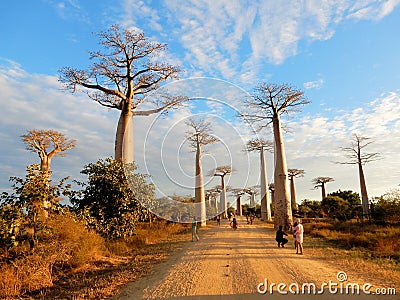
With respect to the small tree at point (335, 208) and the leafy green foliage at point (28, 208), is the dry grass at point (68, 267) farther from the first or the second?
the small tree at point (335, 208)

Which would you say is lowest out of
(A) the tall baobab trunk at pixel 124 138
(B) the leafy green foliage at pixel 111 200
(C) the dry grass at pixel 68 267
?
(C) the dry grass at pixel 68 267

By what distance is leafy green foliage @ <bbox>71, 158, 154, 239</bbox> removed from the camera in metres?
11.5

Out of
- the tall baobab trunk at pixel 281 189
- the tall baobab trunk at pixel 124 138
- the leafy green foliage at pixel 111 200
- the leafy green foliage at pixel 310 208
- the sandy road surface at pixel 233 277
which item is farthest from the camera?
the leafy green foliage at pixel 310 208

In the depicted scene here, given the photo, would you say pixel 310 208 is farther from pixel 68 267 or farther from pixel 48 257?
pixel 48 257

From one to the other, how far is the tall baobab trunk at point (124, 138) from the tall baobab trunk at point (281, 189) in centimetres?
823

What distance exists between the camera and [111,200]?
12.0 m

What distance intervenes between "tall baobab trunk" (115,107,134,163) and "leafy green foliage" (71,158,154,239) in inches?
75.0

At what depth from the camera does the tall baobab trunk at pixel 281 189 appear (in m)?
17.8

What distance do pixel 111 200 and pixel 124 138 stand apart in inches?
155

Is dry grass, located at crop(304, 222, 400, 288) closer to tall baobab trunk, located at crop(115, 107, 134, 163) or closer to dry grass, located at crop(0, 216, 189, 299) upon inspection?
dry grass, located at crop(0, 216, 189, 299)

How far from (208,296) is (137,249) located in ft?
22.9

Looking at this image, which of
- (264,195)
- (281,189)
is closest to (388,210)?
(281,189)

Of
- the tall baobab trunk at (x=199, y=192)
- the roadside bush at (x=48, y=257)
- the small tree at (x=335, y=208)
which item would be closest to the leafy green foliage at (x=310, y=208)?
the small tree at (x=335, y=208)

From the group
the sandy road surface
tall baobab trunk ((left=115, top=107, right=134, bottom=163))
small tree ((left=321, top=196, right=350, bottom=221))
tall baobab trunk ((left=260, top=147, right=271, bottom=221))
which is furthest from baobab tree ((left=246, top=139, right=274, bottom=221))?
the sandy road surface
